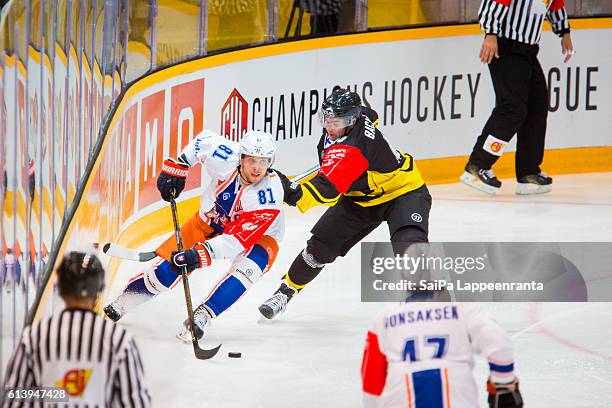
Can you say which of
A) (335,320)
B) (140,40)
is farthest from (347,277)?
(140,40)

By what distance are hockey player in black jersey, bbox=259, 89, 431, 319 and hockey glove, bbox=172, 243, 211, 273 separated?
44 cm

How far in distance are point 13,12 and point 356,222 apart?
2738 millimetres

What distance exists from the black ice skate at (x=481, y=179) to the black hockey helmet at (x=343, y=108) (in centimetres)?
342

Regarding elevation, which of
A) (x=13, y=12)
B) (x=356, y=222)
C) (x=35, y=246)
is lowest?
(x=356, y=222)

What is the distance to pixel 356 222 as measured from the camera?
6.06m

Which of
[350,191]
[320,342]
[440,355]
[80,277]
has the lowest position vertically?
[320,342]

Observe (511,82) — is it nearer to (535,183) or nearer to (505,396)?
(535,183)

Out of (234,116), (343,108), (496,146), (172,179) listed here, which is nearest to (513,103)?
(496,146)

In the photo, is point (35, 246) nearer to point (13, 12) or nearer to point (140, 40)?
point (13, 12)

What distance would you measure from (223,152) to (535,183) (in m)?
3.93

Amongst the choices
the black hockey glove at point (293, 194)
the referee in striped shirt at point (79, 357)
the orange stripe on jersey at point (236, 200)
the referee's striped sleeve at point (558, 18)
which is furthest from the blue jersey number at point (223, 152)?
the referee's striped sleeve at point (558, 18)

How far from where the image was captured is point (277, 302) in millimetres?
6008

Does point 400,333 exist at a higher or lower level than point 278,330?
higher

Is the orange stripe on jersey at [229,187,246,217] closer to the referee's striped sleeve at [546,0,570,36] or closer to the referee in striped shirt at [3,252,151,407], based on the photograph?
the referee in striped shirt at [3,252,151,407]
